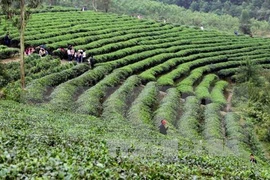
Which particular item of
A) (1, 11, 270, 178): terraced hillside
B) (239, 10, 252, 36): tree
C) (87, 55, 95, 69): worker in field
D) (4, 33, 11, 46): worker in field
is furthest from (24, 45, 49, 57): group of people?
(239, 10, 252, 36): tree

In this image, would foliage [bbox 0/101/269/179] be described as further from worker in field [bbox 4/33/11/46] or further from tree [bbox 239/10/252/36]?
tree [bbox 239/10/252/36]

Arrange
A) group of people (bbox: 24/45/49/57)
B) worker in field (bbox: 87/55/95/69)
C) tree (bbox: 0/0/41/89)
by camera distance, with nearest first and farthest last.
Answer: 1. tree (bbox: 0/0/41/89)
2. group of people (bbox: 24/45/49/57)
3. worker in field (bbox: 87/55/95/69)

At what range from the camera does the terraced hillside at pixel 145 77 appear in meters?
29.0

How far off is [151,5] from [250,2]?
47750mm

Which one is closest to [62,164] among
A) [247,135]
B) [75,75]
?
[247,135]

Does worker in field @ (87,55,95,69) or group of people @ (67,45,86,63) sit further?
group of people @ (67,45,86,63)

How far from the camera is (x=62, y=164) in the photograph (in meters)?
8.53

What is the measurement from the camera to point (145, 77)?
42344mm

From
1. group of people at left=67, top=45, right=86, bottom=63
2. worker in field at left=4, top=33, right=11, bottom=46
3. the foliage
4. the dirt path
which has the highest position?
the foliage

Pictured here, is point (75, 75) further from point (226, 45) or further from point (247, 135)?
point (226, 45)

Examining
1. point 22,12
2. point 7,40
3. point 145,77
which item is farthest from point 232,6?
point 22,12

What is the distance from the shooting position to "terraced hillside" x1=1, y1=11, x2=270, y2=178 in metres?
29.0

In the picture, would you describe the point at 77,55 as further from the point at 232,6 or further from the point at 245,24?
the point at 232,6

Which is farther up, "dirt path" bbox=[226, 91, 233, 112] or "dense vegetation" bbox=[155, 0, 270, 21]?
"dense vegetation" bbox=[155, 0, 270, 21]
